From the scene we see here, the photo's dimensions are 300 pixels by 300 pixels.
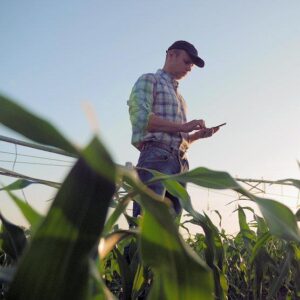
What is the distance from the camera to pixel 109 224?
35 cm

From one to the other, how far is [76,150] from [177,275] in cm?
10

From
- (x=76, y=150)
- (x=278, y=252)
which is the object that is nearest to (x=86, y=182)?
(x=76, y=150)

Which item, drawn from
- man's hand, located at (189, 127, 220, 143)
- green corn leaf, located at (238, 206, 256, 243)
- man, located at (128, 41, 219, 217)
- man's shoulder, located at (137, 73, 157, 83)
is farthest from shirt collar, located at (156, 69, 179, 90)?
green corn leaf, located at (238, 206, 256, 243)

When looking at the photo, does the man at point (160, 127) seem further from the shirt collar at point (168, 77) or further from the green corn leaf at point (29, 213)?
the green corn leaf at point (29, 213)

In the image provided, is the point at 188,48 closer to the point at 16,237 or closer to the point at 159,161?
the point at 159,161

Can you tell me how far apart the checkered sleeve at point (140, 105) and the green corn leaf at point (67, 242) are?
5.57 ft

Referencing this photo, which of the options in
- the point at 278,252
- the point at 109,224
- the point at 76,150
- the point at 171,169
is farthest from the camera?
the point at 171,169

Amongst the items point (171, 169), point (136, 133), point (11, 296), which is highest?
point (136, 133)

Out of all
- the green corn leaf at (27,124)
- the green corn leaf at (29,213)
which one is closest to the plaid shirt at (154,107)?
the green corn leaf at (29,213)

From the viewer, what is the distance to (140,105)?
6.32 ft

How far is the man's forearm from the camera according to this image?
188 cm

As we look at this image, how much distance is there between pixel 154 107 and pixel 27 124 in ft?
6.12

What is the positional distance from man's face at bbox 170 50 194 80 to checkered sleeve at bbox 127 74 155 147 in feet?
0.79

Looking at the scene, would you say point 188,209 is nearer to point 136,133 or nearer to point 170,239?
point 170,239
